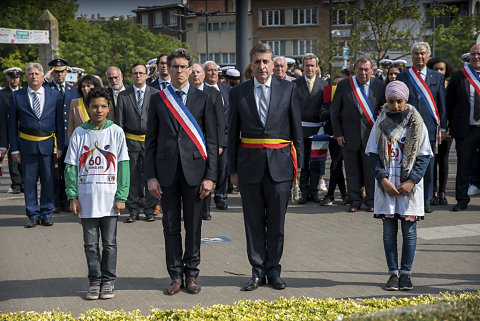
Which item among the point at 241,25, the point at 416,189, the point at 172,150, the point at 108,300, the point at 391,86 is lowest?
the point at 108,300

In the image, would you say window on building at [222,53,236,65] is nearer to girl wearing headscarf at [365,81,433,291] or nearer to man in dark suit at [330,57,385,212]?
man in dark suit at [330,57,385,212]

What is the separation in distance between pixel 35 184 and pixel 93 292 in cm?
414

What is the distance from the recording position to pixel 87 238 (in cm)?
610

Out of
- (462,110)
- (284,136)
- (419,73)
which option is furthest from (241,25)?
(284,136)

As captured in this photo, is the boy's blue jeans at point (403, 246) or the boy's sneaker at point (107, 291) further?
the boy's blue jeans at point (403, 246)

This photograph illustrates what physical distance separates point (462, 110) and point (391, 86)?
14.0 feet

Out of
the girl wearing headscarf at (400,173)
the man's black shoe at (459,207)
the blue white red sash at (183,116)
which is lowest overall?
the man's black shoe at (459,207)

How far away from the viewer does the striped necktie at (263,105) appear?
624 centimetres

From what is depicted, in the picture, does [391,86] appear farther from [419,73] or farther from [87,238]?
[419,73]

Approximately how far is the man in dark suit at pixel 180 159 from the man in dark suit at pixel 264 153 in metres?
0.31

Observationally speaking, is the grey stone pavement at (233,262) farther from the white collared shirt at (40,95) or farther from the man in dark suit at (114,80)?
the man in dark suit at (114,80)

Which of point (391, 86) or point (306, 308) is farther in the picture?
point (391, 86)

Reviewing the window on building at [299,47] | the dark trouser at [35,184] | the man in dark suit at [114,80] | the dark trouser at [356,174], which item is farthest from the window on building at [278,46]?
the dark trouser at [35,184]

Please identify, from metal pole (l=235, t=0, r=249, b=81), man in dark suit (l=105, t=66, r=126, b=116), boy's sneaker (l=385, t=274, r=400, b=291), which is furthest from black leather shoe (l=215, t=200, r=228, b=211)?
boy's sneaker (l=385, t=274, r=400, b=291)
